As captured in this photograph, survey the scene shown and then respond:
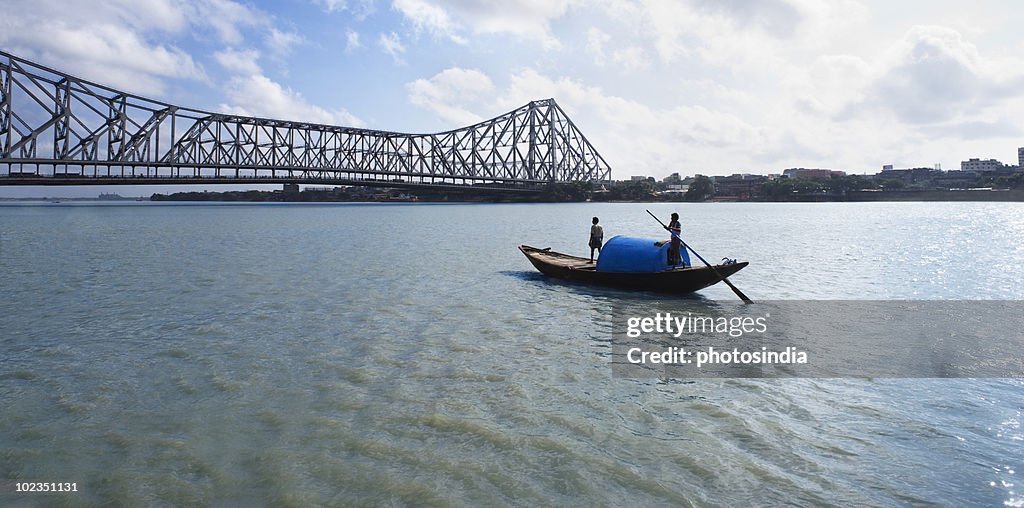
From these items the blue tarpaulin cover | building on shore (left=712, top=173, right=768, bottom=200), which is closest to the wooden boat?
the blue tarpaulin cover

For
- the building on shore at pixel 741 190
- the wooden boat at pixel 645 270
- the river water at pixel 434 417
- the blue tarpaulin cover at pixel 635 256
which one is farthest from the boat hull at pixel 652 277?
the building on shore at pixel 741 190

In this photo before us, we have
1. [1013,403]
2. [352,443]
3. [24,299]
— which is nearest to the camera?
[352,443]

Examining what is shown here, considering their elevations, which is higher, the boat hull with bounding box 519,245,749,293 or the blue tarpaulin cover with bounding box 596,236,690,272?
the blue tarpaulin cover with bounding box 596,236,690,272

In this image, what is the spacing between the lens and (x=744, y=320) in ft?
39.9

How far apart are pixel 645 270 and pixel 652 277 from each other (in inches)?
11.4

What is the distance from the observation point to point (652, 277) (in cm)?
1477

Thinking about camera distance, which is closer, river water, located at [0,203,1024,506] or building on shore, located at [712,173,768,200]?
river water, located at [0,203,1024,506]

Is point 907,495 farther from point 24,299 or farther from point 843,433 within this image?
point 24,299

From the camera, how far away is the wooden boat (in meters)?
14.2

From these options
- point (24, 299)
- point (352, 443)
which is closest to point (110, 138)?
point (24, 299)

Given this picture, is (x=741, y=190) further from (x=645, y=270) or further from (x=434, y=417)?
(x=434, y=417)

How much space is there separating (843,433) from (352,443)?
5105 millimetres

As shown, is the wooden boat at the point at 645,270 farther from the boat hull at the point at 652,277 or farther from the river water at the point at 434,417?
the river water at the point at 434,417

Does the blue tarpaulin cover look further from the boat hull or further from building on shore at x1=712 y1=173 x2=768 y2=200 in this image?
building on shore at x1=712 y1=173 x2=768 y2=200
